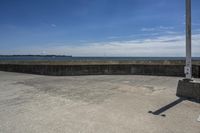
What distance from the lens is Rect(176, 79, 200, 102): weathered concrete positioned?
562cm

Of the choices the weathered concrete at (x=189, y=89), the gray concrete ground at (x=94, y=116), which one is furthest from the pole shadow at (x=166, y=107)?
the weathered concrete at (x=189, y=89)

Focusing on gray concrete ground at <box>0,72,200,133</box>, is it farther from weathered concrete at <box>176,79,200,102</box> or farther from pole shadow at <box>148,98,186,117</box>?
weathered concrete at <box>176,79,200,102</box>

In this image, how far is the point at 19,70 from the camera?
15070mm

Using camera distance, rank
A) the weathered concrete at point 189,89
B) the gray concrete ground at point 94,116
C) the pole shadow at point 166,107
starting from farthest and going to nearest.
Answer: the weathered concrete at point 189,89 < the pole shadow at point 166,107 < the gray concrete ground at point 94,116

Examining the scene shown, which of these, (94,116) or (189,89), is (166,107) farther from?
(94,116)

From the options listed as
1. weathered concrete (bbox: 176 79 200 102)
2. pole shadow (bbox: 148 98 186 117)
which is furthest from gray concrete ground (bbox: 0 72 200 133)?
weathered concrete (bbox: 176 79 200 102)

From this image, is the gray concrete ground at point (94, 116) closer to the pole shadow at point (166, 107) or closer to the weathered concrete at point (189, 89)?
the pole shadow at point (166, 107)

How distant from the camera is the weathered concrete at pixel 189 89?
18.4ft

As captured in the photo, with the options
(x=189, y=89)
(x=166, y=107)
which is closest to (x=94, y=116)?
(x=166, y=107)

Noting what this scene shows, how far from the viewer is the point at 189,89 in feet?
19.2

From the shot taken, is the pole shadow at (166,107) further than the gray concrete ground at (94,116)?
Yes

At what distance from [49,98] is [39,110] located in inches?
48.8

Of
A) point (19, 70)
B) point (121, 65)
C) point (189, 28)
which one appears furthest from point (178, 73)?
point (19, 70)

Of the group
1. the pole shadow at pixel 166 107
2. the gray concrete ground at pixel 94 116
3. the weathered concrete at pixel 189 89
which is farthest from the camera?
the weathered concrete at pixel 189 89
